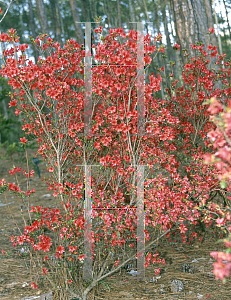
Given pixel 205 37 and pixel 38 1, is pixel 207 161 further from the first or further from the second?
pixel 38 1

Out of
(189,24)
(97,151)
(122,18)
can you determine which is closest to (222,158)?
(97,151)

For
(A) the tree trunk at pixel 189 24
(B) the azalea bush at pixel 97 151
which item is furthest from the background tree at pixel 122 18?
(B) the azalea bush at pixel 97 151

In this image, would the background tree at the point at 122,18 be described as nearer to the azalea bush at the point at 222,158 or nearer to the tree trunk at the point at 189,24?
the tree trunk at the point at 189,24

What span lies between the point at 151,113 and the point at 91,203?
39.4 inches

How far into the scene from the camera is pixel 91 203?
2.72m

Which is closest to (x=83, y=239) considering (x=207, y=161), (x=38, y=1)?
(x=207, y=161)

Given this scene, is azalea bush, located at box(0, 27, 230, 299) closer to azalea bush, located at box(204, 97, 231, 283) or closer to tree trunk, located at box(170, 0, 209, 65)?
azalea bush, located at box(204, 97, 231, 283)

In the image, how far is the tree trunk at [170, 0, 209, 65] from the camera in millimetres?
4312

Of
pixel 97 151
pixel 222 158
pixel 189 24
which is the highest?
pixel 189 24

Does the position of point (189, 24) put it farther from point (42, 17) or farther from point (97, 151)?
point (42, 17)

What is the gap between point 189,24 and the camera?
14.2 ft

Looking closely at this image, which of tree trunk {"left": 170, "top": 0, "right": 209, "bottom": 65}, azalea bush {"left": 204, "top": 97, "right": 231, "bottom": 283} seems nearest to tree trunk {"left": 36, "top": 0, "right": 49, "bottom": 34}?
tree trunk {"left": 170, "top": 0, "right": 209, "bottom": 65}

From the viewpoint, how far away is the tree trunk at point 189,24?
4.31 m

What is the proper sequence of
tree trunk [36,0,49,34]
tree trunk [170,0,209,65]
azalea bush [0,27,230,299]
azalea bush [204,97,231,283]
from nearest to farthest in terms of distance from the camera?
1. azalea bush [204,97,231,283]
2. azalea bush [0,27,230,299]
3. tree trunk [170,0,209,65]
4. tree trunk [36,0,49,34]
